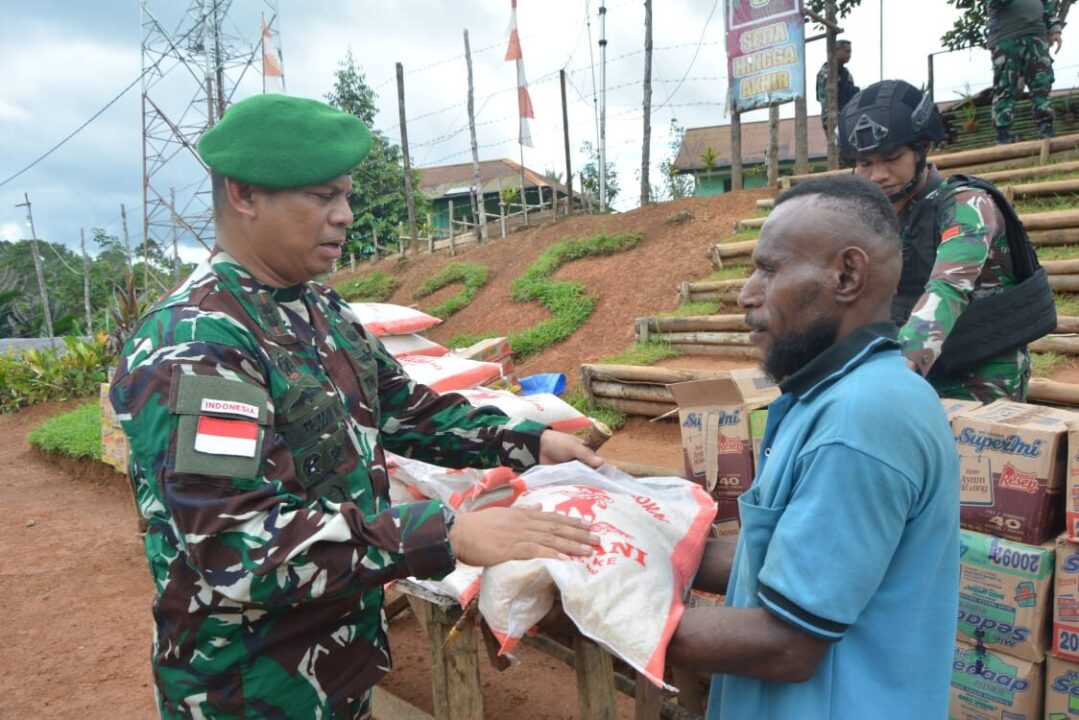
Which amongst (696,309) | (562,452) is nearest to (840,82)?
(696,309)

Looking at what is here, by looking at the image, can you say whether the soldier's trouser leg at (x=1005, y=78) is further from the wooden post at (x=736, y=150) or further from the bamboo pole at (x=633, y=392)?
the bamboo pole at (x=633, y=392)

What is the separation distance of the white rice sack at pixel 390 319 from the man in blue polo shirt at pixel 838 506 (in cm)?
387

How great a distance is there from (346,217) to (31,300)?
44886 millimetres

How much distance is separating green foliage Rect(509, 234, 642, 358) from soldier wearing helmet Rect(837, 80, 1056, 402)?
6365 millimetres

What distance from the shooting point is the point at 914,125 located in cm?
240

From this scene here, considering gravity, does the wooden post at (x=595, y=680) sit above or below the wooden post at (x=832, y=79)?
below

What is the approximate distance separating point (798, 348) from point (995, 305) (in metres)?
1.50

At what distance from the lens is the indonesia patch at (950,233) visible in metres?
2.39

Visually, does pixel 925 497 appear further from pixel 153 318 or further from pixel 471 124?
pixel 471 124

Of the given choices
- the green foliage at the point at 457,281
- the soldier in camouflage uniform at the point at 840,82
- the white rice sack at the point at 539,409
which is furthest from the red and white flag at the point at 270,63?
the white rice sack at the point at 539,409

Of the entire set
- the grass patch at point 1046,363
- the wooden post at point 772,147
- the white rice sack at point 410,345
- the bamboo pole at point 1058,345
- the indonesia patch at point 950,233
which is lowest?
the grass patch at point 1046,363

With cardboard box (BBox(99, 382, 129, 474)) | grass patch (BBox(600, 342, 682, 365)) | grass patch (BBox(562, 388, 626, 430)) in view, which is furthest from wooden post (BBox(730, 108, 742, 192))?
cardboard box (BBox(99, 382, 129, 474))

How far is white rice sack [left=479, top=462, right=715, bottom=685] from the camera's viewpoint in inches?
58.7

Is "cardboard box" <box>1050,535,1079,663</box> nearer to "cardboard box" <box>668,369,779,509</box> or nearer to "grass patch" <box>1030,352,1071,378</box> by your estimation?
"cardboard box" <box>668,369,779,509</box>
